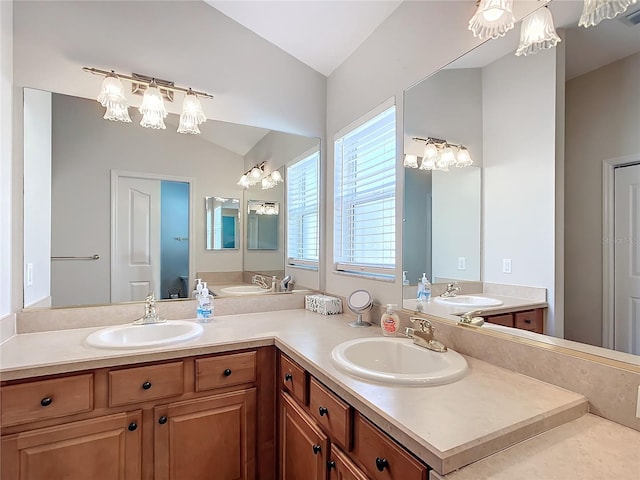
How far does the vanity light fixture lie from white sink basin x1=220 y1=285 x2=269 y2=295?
40.0 inches

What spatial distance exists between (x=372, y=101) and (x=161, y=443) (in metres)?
2.06

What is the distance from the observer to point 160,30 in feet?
6.33

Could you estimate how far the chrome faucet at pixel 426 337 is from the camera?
1.34 metres

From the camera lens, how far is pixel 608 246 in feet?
3.12

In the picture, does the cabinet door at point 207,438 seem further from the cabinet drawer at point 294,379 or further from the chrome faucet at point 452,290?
the chrome faucet at point 452,290

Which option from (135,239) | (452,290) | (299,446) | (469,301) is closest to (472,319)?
(469,301)

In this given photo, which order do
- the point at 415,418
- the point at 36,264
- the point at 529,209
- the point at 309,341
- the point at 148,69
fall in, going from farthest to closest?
the point at 148,69, the point at 36,264, the point at 309,341, the point at 529,209, the point at 415,418

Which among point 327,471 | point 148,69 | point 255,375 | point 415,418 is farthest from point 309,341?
point 148,69

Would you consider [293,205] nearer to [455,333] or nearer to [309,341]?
[309,341]

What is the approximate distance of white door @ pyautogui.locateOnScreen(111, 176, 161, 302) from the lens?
74.4 inches

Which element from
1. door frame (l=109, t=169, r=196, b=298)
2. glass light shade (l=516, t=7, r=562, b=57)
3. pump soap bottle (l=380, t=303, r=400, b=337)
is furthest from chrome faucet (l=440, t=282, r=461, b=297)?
door frame (l=109, t=169, r=196, b=298)

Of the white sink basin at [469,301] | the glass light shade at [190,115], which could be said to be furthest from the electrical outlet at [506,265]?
the glass light shade at [190,115]

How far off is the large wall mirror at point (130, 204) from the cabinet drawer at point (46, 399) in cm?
60

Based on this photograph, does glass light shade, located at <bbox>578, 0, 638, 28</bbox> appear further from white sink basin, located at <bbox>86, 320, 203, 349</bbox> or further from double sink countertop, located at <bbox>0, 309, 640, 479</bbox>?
white sink basin, located at <bbox>86, 320, 203, 349</bbox>
